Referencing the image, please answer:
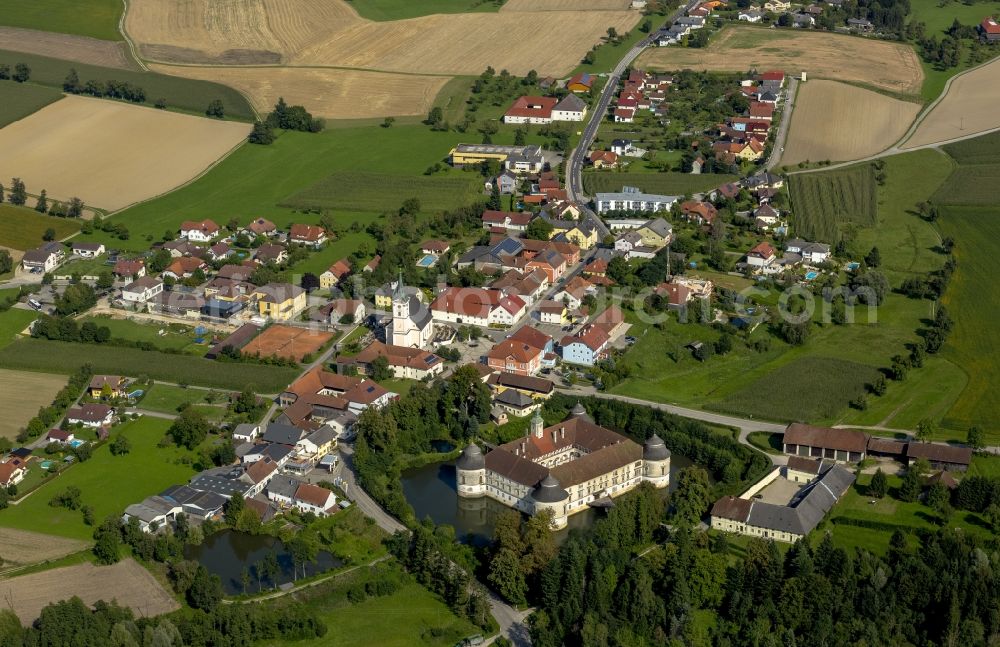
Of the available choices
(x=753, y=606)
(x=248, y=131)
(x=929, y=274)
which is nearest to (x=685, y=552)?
(x=753, y=606)

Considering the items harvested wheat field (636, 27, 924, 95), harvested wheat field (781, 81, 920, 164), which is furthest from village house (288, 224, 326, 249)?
harvested wheat field (636, 27, 924, 95)

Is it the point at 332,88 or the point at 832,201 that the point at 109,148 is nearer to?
the point at 332,88

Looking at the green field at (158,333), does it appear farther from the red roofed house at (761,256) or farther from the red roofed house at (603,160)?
the red roofed house at (603,160)

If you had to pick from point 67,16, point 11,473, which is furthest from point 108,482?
point 67,16

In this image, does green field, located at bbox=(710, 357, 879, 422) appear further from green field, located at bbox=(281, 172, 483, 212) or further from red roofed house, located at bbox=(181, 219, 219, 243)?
red roofed house, located at bbox=(181, 219, 219, 243)

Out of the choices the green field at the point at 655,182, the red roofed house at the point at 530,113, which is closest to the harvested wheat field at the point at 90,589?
the green field at the point at 655,182
